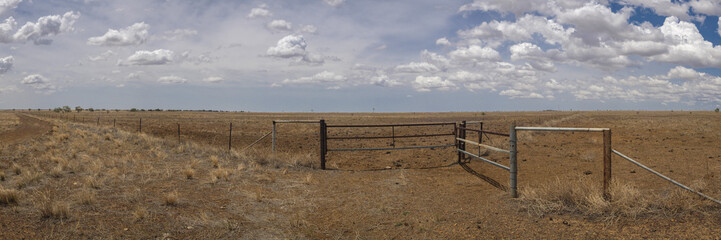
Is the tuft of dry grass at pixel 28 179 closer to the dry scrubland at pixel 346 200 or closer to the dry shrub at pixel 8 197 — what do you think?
the dry scrubland at pixel 346 200

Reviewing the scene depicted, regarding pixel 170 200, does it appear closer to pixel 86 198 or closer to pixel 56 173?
pixel 86 198

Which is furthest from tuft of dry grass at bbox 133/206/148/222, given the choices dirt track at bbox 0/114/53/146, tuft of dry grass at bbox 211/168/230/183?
dirt track at bbox 0/114/53/146

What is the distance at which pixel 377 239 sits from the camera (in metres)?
5.78

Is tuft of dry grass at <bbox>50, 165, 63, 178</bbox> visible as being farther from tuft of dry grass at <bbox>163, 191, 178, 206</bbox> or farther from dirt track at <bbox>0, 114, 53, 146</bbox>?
dirt track at <bbox>0, 114, 53, 146</bbox>

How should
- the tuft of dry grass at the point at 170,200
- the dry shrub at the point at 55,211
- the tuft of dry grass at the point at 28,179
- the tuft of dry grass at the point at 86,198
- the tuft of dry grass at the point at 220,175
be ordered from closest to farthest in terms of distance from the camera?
the dry shrub at the point at 55,211
the tuft of dry grass at the point at 86,198
the tuft of dry grass at the point at 170,200
the tuft of dry grass at the point at 28,179
the tuft of dry grass at the point at 220,175

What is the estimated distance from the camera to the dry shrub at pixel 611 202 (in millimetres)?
5711

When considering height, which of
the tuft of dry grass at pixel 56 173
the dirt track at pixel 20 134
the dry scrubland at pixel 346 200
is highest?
the dirt track at pixel 20 134

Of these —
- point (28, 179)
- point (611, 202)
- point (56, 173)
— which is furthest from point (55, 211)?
point (611, 202)

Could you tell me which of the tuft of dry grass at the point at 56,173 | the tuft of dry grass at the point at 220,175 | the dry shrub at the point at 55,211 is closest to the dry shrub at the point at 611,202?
the tuft of dry grass at the point at 220,175

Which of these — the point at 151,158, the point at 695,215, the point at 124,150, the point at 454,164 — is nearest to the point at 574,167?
the point at 454,164

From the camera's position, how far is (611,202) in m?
6.13

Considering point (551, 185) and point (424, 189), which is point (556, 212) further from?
point (424, 189)

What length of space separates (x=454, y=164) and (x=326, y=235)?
24.0ft

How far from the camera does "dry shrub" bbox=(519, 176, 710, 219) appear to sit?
18.7 ft
